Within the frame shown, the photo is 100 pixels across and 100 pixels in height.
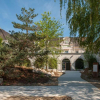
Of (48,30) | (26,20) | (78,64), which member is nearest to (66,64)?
(78,64)

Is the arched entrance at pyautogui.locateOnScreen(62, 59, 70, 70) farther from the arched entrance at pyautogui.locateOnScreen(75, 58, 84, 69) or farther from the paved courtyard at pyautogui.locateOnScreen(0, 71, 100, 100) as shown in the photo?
the paved courtyard at pyautogui.locateOnScreen(0, 71, 100, 100)

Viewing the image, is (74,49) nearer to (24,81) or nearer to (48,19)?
(48,19)

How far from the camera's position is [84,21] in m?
7.67

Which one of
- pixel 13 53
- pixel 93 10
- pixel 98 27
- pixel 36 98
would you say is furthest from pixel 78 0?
pixel 13 53

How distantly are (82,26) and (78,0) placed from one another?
172 cm

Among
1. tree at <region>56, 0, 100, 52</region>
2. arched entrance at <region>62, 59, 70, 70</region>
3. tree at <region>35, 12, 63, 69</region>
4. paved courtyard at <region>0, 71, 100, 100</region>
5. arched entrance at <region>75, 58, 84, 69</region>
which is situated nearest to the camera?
paved courtyard at <region>0, 71, 100, 100</region>

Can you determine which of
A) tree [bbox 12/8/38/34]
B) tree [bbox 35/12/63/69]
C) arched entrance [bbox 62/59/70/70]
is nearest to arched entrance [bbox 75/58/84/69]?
arched entrance [bbox 62/59/70/70]

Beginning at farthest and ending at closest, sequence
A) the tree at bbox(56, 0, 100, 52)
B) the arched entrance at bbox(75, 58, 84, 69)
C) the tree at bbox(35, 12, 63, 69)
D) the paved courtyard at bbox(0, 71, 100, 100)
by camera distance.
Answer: the arched entrance at bbox(75, 58, 84, 69) → the tree at bbox(35, 12, 63, 69) → the tree at bbox(56, 0, 100, 52) → the paved courtyard at bbox(0, 71, 100, 100)

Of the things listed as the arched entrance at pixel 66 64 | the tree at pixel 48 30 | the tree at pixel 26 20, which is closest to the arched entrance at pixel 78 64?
the arched entrance at pixel 66 64

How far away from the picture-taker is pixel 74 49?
3372 centimetres

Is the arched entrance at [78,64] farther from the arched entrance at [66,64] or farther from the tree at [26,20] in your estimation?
the tree at [26,20]

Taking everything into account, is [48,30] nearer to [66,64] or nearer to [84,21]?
[84,21]

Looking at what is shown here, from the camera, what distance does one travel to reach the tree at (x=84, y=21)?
657 centimetres

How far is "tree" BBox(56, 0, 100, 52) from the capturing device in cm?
657
